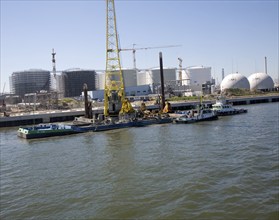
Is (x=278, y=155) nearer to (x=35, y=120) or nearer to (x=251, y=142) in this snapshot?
(x=251, y=142)

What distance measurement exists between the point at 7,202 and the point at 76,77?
157685 millimetres

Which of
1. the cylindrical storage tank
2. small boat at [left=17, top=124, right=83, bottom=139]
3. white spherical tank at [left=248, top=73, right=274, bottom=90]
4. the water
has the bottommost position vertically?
the water

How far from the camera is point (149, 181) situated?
16.0 metres

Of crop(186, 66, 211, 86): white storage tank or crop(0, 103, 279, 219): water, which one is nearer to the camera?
crop(0, 103, 279, 219): water

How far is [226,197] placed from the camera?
13.1 m

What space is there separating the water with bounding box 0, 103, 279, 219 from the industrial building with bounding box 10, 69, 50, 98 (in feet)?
508

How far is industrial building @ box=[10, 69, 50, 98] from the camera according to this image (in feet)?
570

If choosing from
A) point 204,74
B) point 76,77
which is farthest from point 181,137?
point 76,77

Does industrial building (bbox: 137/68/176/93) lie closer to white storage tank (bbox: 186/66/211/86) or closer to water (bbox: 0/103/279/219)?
white storage tank (bbox: 186/66/211/86)

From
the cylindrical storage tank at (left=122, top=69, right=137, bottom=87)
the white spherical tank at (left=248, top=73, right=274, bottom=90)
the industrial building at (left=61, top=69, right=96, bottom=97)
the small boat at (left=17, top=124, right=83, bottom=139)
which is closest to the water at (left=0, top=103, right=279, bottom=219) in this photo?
the small boat at (left=17, top=124, right=83, bottom=139)

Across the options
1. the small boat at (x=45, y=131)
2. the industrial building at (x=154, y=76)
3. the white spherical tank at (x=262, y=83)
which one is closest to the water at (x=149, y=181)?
the small boat at (x=45, y=131)

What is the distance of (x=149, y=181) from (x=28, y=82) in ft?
561

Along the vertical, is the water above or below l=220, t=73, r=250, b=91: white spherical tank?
below

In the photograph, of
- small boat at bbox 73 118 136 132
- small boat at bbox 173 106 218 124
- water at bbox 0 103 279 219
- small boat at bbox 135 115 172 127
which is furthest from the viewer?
small boat at bbox 135 115 172 127
